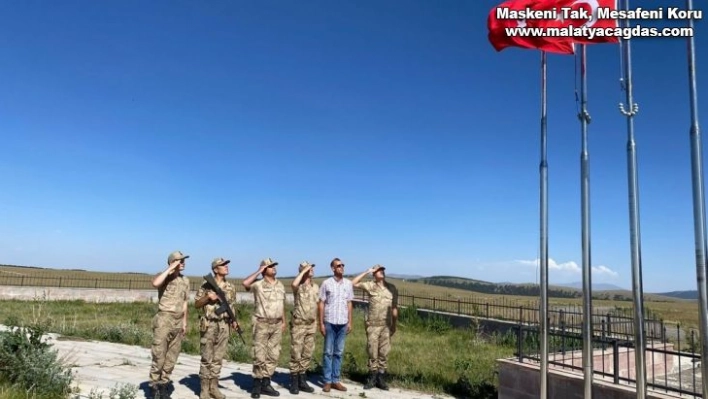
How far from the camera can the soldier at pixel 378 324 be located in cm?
820

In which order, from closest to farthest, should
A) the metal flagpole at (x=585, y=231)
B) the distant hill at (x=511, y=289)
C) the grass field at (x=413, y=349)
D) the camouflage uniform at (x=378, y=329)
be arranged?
the metal flagpole at (x=585, y=231), the camouflage uniform at (x=378, y=329), the grass field at (x=413, y=349), the distant hill at (x=511, y=289)

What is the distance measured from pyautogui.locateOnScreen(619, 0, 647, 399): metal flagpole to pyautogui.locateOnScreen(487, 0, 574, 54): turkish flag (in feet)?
2.65

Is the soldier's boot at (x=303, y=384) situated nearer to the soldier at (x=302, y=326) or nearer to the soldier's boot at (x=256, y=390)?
the soldier at (x=302, y=326)

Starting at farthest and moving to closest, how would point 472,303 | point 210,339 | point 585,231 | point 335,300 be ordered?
1. point 472,303
2. point 335,300
3. point 210,339
4. point 585,231

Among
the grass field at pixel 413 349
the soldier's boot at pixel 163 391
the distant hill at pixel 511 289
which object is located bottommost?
the distant hill at pixel 511 289

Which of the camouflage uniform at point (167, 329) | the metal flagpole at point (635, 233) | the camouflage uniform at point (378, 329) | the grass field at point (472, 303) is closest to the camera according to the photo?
the metal flagpole at point (635, 233)

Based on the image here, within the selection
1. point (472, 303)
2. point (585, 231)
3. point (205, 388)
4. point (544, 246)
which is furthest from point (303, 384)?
point (472, 303)

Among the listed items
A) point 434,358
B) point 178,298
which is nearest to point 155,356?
point 178,298

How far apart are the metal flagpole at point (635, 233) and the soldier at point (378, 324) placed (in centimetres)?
368

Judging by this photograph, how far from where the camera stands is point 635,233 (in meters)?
5.75

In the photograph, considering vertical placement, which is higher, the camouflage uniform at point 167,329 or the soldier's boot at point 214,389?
the camouflage uniform at point 167,329

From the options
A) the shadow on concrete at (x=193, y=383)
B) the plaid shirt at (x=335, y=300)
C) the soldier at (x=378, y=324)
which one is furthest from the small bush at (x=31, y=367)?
the soldier at (x=378, y=324)

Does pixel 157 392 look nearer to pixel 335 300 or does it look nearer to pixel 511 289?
pixel 335 300

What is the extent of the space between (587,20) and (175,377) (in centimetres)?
793
